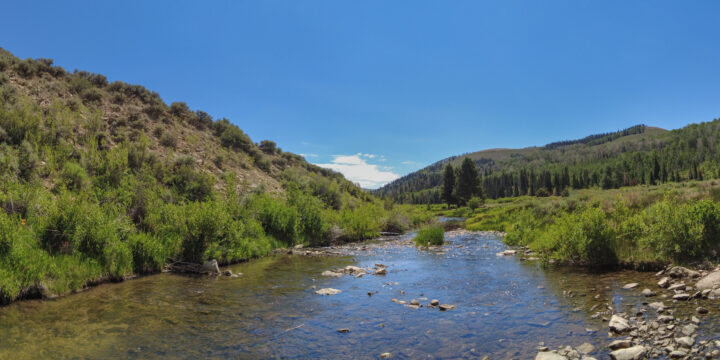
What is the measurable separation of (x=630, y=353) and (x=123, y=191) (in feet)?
64.1

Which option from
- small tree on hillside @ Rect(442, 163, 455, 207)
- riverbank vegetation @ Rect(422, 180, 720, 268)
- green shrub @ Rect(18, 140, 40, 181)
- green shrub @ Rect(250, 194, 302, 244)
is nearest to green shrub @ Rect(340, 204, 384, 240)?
green shrub @ Rect(250, 194, 302, 244)

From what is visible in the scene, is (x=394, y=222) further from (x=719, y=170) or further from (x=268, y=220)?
(x=719, y=170)

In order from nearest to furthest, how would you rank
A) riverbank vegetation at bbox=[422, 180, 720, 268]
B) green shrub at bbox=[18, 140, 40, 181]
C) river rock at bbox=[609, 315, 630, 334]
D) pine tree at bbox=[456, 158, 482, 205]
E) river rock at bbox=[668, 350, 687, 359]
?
river rock at bbox=[668, 350, 687, 359] → river rock at bbox=[609, 315, 630, 334] → riverbank vegetation at bbox=[422, 180, 720, 268] → green shrub at bbox=[18, 140, 40, 181] → pine tree at bbox=[456, 158, 482, 205]

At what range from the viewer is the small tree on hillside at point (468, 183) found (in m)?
91.5

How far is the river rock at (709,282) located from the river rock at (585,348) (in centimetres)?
473

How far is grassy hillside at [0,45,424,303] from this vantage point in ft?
37.9

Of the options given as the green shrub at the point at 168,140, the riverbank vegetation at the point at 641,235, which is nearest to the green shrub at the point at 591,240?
the riverbank vegetation at the point at 641,235

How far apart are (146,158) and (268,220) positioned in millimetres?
9557

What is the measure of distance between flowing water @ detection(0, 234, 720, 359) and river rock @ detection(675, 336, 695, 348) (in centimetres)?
42

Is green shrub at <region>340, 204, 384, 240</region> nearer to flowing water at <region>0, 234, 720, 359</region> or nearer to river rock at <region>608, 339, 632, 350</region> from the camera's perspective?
flowing water at <region>0, 234, 720, 359</region>

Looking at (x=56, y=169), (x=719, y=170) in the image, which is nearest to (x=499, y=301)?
(x=56, y=169)

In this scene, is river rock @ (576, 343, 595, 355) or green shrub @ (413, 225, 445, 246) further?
green shrub @ (413, 225, 445, 246)

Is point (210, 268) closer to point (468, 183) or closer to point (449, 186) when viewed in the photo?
point (468, 183)

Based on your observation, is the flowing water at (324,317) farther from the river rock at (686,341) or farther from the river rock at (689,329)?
the river rock at (686,341)
